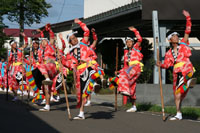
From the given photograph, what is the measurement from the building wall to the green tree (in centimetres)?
857

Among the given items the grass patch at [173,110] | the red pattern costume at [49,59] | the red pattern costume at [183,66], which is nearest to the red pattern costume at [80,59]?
the red pattern costume at [183,66]

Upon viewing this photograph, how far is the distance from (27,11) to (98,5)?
12216 millimetres

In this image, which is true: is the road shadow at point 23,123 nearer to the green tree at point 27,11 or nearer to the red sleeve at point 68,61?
the red sleeve at point 68,61

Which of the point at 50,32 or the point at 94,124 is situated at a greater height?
the point at 50,32

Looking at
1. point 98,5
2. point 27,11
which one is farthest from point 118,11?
point 27,11

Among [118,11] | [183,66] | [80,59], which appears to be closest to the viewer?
[183,66]

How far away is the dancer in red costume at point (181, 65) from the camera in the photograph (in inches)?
379

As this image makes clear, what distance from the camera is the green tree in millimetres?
44750

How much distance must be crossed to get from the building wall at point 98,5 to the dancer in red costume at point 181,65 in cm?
2245

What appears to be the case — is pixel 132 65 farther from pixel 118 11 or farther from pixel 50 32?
pixel 118 11

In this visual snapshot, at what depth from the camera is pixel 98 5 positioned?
36031 mm

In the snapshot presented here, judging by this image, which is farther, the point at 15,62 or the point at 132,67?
the point at 15,62

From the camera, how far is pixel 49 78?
1193 centimetres

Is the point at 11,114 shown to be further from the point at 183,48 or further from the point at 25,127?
the point at 183,48
